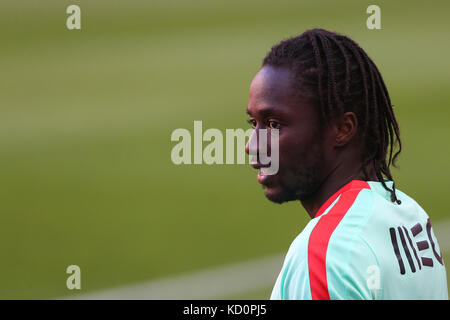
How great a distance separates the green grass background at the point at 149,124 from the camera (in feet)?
16.2

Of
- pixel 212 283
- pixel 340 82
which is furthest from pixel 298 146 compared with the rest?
pixel 212 283

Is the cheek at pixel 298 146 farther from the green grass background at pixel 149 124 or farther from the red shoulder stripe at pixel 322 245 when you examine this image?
the green grass background at pixel 149 124

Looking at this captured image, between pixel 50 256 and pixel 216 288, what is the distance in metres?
1.26

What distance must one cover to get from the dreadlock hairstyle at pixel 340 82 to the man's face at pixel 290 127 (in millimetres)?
29

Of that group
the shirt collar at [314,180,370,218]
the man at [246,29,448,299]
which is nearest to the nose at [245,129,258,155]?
the man at [246,29,448,299]

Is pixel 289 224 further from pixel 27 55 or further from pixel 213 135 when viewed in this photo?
pixel 27 55

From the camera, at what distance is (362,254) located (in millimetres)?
1351

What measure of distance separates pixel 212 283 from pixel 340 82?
125 inches

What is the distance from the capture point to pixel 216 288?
4555mm

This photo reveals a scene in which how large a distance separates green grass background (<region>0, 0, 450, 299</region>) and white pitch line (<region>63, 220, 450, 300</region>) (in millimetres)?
85

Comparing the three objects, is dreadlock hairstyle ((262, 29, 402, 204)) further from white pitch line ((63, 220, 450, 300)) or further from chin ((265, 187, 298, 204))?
white pitch line ((63, 220, 450, 300))

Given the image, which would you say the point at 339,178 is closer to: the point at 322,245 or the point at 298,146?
the point at 298,146

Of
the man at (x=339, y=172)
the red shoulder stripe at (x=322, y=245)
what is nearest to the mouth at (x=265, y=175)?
the man at (x=339, y=172)
